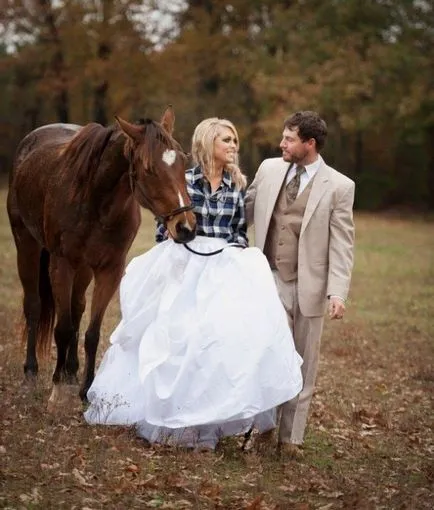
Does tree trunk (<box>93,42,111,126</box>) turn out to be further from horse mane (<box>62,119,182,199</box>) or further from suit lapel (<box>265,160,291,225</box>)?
suit lapel (<box>265,160,291,225</box>)

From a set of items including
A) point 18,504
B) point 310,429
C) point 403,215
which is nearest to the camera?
point 18,504

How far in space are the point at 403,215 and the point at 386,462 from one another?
102ft

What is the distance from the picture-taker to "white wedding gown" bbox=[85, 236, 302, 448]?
239 inches

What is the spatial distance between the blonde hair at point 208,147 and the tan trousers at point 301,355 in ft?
3.04

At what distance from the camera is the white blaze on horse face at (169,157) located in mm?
6156

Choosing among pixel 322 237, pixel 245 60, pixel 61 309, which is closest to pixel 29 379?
pixel 61 309

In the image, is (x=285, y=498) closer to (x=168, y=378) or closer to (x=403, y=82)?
(x=168, y=378)

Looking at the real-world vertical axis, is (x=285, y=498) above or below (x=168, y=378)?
below

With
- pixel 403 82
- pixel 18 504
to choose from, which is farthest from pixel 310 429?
pixel 403 82

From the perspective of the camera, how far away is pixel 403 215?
37.4 meters

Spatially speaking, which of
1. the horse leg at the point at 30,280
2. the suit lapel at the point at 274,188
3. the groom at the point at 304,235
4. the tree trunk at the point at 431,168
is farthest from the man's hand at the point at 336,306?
the tree trunk at the point at 431,168

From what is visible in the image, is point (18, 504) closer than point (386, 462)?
Yes

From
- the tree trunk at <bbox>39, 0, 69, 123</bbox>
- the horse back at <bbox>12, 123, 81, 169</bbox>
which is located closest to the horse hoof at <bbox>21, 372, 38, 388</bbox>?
the horse back at <bbox>12, 123, 81, 169</bbox>

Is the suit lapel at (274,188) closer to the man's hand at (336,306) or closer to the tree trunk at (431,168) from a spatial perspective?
the man's hand at (336,306)
